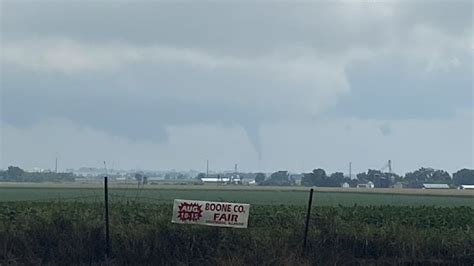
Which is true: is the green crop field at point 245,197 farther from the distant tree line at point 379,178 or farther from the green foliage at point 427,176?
the green foliage at point 427,176

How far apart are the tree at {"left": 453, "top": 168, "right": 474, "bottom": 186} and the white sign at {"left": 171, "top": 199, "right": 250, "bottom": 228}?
377 ft

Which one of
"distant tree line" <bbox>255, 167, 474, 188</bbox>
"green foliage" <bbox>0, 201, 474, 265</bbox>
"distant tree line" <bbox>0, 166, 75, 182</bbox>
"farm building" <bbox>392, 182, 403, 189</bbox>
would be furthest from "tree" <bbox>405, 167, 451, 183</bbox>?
"green foliage" <bbox>0, 201, 474, 265</bbox>

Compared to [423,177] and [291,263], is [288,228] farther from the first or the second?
[423,177]

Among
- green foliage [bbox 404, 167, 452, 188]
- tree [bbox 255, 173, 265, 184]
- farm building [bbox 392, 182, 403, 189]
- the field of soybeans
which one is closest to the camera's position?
the field of soybeans

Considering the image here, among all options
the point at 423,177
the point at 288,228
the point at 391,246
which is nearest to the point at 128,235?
the point at 288,228

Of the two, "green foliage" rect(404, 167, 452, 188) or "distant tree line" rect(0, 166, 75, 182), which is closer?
"distant tree line" rect(0, 166, 75, 182)

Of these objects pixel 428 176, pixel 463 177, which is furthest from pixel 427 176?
pixel 463 177

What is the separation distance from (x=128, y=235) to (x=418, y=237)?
512cm

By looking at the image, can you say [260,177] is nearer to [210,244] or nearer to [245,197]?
[245,197]

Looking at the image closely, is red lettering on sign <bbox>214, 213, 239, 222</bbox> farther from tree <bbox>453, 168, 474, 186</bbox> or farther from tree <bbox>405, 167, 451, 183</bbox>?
tree <bbox>405, 167, 451, 183</bbox>

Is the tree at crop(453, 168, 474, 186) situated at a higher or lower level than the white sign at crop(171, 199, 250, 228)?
higher

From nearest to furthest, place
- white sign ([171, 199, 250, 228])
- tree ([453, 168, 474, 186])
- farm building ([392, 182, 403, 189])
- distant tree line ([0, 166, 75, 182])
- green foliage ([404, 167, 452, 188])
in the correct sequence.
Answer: white sign ([171, 199, 250, 228]) → distant tree line ([0, 166, 75, 182]) → farm building ([392, 182, 403, 189]) → tree ([453, 168, 474, 186]) → green foliage ([404, 167, 452, 188])

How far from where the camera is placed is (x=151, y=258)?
45.4 feet

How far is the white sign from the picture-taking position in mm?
14031
